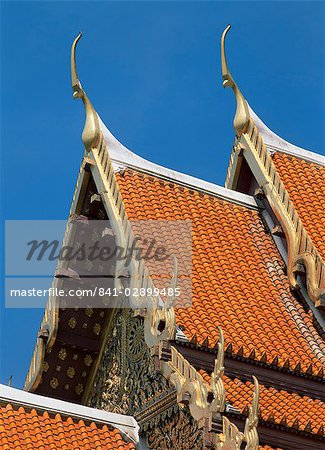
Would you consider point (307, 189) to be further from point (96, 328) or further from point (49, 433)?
point (49, 433)

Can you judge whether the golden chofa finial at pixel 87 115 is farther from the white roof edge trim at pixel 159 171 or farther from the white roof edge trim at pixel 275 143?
the white roof edge trim at pixel 275 143

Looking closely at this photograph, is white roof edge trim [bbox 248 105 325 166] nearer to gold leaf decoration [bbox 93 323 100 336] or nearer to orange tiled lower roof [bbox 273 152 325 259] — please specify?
orange tiled lower roof [bbox 273 152 325 259]

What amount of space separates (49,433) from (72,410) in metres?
0.49

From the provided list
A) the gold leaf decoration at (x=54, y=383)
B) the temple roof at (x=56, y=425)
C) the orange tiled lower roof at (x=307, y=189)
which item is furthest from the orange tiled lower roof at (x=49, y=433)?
the orange tiled lower roof at (x=307, y=189)

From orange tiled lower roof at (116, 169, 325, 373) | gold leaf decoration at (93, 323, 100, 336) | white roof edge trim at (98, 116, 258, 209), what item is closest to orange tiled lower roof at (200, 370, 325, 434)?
orange tiled lower roof at (116, 169, 325, 373)

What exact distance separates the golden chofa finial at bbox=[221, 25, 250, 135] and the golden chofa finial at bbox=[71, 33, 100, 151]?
5.30ft

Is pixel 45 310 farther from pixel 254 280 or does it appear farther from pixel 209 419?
pixel 209 419

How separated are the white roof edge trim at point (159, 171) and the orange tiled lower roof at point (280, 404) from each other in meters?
2.96

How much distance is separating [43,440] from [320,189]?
184 inches

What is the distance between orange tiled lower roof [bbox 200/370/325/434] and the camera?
1182 cm

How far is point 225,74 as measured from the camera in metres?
16.0

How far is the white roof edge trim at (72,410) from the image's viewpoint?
1230cm

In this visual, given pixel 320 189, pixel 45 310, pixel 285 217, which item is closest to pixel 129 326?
pixel 45 310

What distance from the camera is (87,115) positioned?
14773 mm
